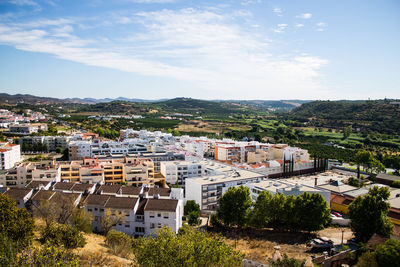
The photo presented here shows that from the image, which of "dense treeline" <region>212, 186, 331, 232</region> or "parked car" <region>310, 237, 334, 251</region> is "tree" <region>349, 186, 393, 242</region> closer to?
"dense treeline" <region>212, 186, 331, 232</region>

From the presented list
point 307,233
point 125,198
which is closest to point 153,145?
point 125,198

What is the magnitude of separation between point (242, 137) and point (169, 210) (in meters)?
71.4

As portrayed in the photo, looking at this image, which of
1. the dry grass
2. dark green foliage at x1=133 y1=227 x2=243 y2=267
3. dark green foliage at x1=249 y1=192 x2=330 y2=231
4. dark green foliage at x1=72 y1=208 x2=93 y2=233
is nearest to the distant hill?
the dry grass

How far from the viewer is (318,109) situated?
473ft

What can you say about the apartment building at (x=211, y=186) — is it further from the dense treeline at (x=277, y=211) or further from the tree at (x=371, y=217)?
the tree at (x=371, y=217)

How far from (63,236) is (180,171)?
2594cm

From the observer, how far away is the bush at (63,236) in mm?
17922

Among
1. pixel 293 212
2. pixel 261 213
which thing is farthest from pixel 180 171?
pixel 293 212

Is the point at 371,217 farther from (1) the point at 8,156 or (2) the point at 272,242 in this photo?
(1) the point at 8,156

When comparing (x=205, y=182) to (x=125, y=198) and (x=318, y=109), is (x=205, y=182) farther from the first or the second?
(x=318, y=109)

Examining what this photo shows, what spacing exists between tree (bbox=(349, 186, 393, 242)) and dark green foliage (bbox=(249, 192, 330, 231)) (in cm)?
259

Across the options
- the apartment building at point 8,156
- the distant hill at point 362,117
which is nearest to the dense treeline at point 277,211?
the apartment building at point 8,156

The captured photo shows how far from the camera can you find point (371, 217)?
24.4 m

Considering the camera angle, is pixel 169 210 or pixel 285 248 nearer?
pixel 285 248
